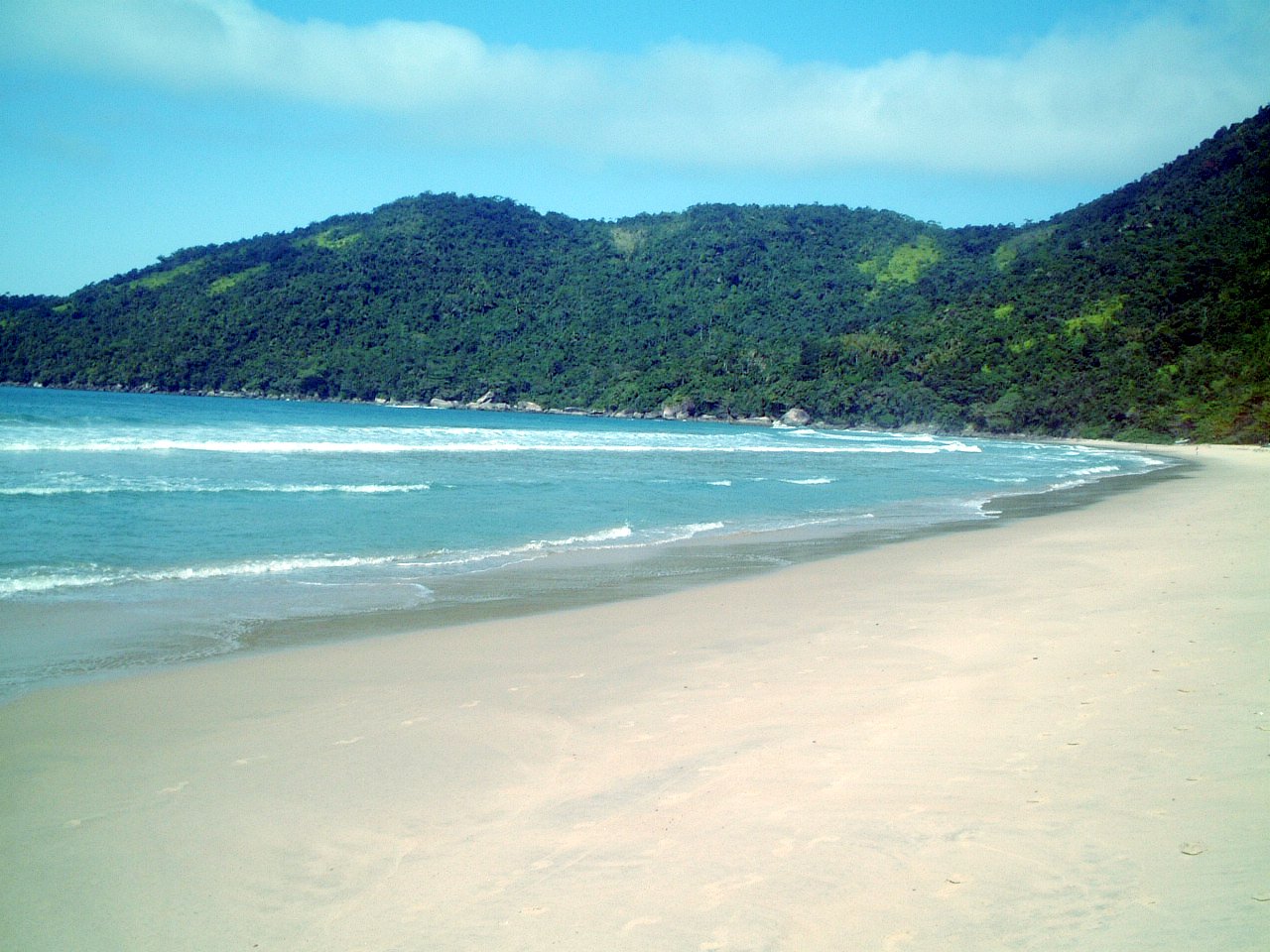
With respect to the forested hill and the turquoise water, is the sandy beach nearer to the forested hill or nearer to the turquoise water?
the turquoise water

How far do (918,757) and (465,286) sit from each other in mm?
154232

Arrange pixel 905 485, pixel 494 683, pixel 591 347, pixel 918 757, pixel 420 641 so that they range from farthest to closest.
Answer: pixel 591 347
pixel 905 485
pixel 420 641
pixel 494 683
pixel 918 757

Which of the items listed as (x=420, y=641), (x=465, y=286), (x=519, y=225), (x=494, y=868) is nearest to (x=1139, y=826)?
(x=494, y=868)

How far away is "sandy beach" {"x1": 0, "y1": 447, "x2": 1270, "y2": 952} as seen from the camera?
3363 mm

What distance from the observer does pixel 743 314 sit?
481 ft

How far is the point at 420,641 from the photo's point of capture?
8.02 m

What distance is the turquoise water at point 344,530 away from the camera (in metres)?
8.84

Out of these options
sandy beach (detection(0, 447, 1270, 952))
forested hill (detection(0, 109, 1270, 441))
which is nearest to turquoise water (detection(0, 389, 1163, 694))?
sandy beach (detection(0, 447, 1270, 952))

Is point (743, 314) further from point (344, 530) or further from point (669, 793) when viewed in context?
point (669, 793)

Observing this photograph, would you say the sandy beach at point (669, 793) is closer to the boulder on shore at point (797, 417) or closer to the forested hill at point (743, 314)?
the forested hill at point (743, 314)

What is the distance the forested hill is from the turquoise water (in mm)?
47475

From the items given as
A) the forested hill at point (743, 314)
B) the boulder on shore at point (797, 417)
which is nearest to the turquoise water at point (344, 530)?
the forested hill at point (743, 314)

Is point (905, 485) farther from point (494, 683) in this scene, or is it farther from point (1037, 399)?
point (1037, 399)

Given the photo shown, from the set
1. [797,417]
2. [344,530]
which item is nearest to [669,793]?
[344,530]
